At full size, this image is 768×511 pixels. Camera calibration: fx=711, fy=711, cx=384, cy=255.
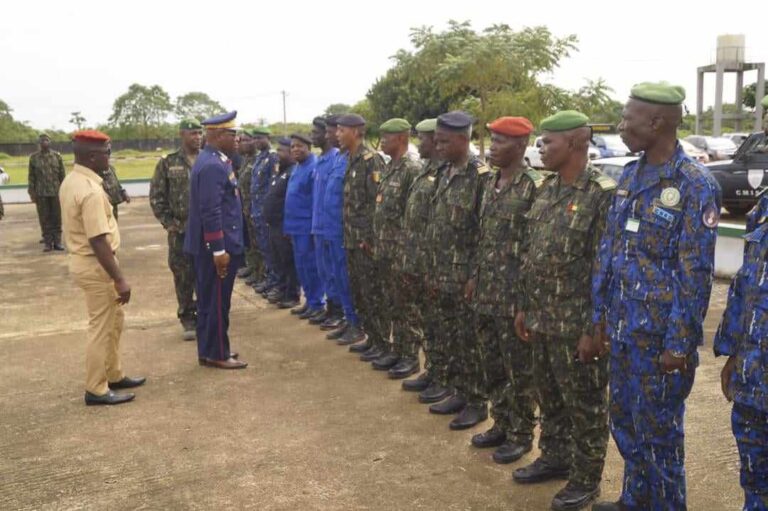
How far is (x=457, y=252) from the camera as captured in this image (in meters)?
4.29

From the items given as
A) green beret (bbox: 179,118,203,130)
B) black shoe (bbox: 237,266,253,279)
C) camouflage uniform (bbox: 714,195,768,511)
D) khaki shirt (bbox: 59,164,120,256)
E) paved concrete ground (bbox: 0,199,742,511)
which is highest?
green beret (bbox: 179,118,203,130)

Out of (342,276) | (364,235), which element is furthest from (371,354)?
(364,235)

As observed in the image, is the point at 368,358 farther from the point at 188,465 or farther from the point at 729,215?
the point at 729,215

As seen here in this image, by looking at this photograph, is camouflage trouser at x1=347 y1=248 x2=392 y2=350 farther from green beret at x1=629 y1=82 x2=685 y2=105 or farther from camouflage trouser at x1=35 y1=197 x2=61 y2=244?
camouflage trouser at x1=35 y1=197 x2=61 y2=244

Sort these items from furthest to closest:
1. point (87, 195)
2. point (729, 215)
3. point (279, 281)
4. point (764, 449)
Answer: point (729, 215)
point (279, 281)
point (87, 195)
point (764, 449)

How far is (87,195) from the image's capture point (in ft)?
15.0

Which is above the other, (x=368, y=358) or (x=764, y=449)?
(x=764, y=449)

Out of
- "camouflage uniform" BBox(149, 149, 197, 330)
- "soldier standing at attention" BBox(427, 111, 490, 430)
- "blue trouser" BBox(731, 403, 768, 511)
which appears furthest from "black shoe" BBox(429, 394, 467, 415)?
"camouflage uniform" BBox(149, 149, 197, 330)

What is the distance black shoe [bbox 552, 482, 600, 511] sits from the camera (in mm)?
3277

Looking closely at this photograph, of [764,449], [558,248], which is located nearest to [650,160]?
[558,248]

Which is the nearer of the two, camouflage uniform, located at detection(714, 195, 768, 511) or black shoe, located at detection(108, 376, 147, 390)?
camouflage uniform, located at detection(714, 195, 768, 511)

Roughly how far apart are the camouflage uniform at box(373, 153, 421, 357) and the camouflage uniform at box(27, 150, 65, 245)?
7.98 m

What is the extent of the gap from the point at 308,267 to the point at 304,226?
41 cm

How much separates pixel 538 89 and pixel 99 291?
11.8 metres
